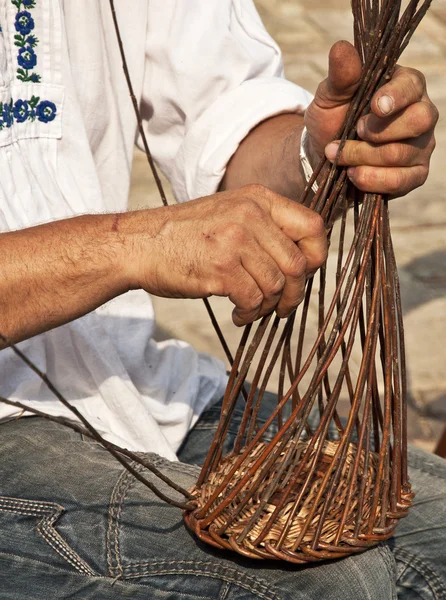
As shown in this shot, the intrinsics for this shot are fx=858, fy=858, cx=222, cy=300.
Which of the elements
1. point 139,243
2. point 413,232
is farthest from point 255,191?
point 413,232

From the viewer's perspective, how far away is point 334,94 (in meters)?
0.97

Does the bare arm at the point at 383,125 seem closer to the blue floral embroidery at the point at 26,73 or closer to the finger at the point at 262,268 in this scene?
the finger at the point at 262,268

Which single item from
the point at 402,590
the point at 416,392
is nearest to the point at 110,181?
the point at 402,590

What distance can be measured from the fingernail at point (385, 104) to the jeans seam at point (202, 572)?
1.63 ft

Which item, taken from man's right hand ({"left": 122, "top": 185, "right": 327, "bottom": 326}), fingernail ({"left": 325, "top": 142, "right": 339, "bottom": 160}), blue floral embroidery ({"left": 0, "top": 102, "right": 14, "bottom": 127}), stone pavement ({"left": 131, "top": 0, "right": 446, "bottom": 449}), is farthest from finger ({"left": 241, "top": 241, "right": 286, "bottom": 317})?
stone pavement ({"left": 131, "top": 0, "right": 446, "bottom": 449})

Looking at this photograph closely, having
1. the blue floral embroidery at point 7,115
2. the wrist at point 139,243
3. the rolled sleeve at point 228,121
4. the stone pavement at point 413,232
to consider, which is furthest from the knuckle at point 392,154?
the stone pavement at point 413,232

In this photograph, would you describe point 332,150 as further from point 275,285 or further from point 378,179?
point 275,285

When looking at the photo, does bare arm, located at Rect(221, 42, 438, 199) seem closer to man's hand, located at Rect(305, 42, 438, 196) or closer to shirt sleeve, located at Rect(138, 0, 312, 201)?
man's hand, located at Rect(305, 42, 438, 196)

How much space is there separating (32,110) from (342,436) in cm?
63

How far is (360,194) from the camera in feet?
3.13

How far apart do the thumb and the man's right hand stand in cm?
15

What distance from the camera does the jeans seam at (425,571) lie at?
41.6 inches

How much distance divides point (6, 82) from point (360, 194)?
0.51 meters

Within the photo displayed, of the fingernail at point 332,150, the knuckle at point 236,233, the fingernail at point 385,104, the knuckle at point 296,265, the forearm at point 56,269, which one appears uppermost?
the fingernail at point 385,104
